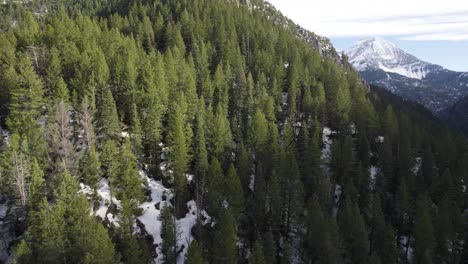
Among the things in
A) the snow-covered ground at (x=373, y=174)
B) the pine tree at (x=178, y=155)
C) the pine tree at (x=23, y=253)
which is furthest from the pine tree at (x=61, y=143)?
the snow-covered ground at (x=373, y=174)

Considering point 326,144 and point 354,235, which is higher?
point 326,144

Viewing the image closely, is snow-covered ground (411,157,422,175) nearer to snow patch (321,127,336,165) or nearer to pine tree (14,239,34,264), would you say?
snow patch (321,127,336,165)

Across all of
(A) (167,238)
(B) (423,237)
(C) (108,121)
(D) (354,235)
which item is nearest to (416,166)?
(B) (423,237)

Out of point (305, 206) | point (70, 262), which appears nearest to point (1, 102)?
point (70, 262)

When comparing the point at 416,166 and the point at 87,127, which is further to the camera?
the point at 416,166

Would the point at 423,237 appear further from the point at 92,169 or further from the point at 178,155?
the point at 92,169

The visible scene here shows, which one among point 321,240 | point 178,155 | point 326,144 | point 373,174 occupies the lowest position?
point 321,240

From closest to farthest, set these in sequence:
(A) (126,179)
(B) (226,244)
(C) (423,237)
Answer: (B) (226,244)
(A) (126,179)
(C) (423,237)

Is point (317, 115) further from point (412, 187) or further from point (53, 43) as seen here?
point (53, 43)

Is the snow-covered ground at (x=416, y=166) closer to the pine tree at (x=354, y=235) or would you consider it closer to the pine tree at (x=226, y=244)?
the pine tree at (x=354, y=235)
